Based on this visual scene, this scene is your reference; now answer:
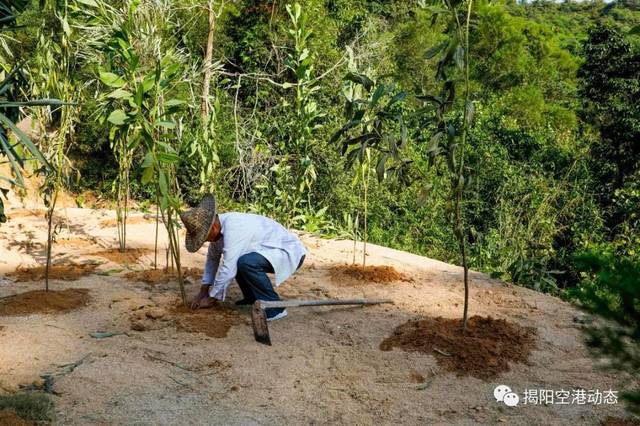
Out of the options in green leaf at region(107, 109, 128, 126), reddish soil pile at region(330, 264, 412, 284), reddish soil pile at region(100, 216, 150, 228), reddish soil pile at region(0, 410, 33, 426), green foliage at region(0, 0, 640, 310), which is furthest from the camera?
reddish soil pile at region(100, 216, 150, 228)

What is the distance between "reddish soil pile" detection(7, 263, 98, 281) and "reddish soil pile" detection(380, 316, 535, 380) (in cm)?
256

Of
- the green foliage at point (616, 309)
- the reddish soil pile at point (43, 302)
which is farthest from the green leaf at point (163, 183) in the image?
the green foliage at point (616, 309)

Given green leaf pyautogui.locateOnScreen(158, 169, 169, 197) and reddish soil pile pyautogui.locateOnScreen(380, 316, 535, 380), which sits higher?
green leaf pyautogui.locateOnScreen(158, 169, 169, 197)

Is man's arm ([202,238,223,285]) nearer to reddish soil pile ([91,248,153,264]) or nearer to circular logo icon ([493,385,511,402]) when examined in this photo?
reddish soil pile ([91,248,153,264])

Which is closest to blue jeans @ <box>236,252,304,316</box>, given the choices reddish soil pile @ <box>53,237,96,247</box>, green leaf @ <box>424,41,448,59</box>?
green leaf @ <box>424,41,448,59</box>

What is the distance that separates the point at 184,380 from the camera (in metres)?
3.18

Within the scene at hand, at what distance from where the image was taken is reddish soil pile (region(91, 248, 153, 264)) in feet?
17.7

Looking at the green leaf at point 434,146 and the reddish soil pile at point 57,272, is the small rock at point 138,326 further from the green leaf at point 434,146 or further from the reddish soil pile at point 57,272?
the green leaf at point 434,146

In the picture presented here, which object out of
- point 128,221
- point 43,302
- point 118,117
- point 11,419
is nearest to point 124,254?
point 43,302

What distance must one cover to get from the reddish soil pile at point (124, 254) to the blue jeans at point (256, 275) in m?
1.69

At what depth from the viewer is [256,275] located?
403 cm

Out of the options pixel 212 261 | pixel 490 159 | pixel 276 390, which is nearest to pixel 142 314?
pixel 212 261

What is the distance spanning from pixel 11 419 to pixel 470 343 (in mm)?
2436

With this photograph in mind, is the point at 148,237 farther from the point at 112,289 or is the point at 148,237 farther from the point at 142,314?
the point at 142,314
